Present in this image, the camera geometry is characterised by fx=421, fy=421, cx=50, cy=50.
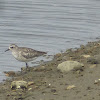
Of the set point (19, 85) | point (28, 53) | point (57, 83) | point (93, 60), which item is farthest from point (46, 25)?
point (19, 85)

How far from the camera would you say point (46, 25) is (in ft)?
68.1

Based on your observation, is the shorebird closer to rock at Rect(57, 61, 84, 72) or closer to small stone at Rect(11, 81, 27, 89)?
rock at Rect(57, 61, 84, 72)

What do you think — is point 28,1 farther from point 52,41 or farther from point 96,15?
point 52,41

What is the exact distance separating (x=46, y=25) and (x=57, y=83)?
9.77 m

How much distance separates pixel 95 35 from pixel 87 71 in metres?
7.30

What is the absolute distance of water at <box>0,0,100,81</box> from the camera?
17.2m

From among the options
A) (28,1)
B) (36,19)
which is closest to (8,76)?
(36,19)

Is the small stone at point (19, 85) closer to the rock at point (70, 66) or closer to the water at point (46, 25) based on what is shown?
the rock at point (70, 66)

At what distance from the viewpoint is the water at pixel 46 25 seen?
17.2 meters

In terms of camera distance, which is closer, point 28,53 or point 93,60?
point 93,60

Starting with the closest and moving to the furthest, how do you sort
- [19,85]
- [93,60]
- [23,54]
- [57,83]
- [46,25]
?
[19,85], [57,83], [93,60], [23,54], [46,25]

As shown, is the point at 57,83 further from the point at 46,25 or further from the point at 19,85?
the point at 46,25

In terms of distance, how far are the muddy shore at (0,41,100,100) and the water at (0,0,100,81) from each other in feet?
3.84

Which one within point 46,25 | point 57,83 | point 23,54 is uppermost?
point 23,54
